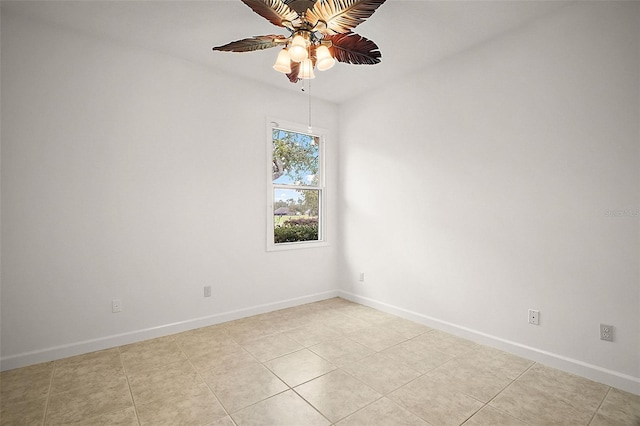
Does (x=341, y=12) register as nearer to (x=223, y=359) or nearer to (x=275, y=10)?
(x=275, y=10)

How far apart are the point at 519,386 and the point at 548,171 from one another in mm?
1609

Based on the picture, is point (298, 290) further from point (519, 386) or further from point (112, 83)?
point (112, 83)

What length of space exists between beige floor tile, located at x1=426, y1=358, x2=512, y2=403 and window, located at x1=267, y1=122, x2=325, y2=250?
2203mm

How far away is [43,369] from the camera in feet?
8.05

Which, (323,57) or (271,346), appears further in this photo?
(271,346)

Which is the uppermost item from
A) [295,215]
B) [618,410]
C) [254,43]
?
[254,43]

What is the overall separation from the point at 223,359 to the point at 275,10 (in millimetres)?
2557

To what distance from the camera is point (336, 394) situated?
2.11 meters

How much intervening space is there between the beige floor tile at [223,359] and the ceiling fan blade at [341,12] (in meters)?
2.51

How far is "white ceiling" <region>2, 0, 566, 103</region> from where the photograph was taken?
2.38 meters

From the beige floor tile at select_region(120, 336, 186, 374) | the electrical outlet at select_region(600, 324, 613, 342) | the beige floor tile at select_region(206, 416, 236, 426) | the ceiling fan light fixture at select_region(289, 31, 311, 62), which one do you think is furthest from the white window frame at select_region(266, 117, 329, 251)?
the electrical outlet at select_region(600, 324, 613, 342)

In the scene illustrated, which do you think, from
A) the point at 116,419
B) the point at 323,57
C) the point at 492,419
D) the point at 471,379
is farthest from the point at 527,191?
the point at 116,419

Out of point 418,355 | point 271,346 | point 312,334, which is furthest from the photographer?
point 312,334

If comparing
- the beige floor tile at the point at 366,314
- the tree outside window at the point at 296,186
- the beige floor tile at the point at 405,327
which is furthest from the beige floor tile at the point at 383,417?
the tree outside window at the point at 296,186
